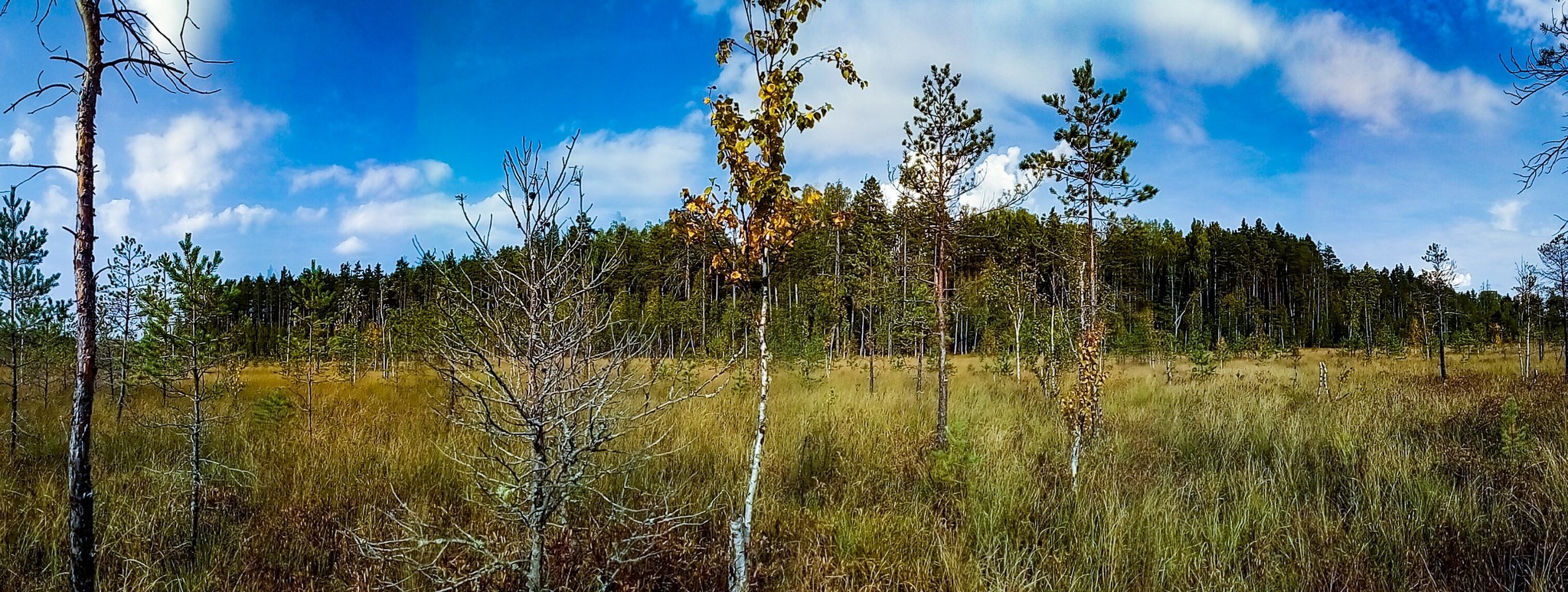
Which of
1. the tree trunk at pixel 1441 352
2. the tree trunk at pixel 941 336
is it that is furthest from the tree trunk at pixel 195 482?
the tree trunk at pixel 1441 352

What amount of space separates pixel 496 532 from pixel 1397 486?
8.46m

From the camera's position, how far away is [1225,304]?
5425 centimetres

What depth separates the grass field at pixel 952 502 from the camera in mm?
4500

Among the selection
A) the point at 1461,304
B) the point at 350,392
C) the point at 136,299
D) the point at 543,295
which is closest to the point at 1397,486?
the point at 543,295

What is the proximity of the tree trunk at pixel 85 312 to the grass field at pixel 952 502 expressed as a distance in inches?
58.5

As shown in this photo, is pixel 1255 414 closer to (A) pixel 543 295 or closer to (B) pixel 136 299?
(A) pixel 543 295

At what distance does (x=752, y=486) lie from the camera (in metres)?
4.19

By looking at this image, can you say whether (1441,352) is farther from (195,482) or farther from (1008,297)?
(195,482)

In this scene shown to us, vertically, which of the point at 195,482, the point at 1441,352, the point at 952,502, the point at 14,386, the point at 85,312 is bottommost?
the point at 952,502

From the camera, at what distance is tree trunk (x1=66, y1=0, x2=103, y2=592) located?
9.82 feet

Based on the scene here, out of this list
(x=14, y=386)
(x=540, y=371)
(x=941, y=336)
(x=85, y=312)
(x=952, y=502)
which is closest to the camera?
(x=85, y=312)

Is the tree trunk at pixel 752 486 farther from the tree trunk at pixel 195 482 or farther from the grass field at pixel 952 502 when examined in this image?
the tree trunk at pixel 195 482

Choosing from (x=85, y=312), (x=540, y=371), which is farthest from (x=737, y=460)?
(x=85, y=312)

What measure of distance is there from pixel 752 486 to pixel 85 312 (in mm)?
3548
